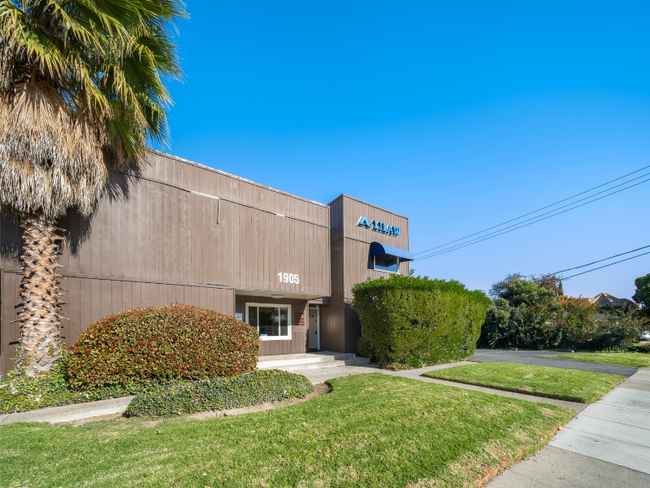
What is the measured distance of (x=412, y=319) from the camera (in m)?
12.3

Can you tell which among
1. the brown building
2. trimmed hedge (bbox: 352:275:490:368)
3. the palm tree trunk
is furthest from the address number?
the palm tree trunk

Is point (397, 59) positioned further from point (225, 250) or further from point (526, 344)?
point (526, 344)

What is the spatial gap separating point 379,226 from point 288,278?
552 cm

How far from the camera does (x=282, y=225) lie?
13531mm

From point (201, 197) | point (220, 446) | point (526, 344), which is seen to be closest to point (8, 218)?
point (201, 197)

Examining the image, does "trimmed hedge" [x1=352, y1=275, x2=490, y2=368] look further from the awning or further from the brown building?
the awning

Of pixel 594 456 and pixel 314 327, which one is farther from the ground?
pixel 314 327

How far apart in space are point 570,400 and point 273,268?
9.11 meters

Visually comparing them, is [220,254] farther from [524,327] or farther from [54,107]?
[524,327]

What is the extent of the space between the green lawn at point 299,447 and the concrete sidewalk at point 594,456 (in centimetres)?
19

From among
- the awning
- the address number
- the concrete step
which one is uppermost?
the awning

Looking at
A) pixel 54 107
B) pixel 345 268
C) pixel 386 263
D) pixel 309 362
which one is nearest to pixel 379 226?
pixel 386 263

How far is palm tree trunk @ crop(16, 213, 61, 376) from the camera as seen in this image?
6.95 metres

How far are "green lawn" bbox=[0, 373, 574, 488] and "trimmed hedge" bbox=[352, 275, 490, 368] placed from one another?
5916mm
